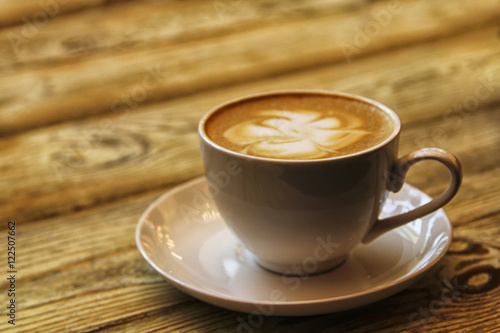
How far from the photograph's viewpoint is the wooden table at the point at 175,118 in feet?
2.19

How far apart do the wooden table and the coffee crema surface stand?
6.5 inches

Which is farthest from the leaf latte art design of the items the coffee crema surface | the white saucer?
the white saucer

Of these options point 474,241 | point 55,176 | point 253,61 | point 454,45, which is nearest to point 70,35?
point 253,61

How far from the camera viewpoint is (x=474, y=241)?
2.49ft

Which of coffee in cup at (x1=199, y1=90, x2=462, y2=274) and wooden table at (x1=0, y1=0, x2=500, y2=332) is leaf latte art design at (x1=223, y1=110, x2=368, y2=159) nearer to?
coffee in cup at (x1=199, y1=90, x2=462, y2=274)

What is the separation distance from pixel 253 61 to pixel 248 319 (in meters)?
0.84

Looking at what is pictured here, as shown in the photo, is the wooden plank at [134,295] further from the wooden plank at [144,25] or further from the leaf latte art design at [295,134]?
the wooden plank at [144,25]

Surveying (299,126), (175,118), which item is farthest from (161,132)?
(299,126)

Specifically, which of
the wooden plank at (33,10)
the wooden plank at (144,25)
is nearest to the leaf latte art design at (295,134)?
the wooden plank at (144,25)

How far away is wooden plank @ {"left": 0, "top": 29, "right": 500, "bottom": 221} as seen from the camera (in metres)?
0.94

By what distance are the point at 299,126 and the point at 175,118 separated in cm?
48

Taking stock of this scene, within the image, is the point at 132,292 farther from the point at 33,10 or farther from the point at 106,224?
the point at 33,10

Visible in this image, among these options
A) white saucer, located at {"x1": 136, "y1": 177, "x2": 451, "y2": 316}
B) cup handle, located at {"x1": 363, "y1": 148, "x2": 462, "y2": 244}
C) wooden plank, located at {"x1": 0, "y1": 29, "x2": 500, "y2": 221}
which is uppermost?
cup handle, located at {"x1": 363, "y1": 148, "x2": 462, "y2": 244}

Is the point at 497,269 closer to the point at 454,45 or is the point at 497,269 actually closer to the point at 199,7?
the point at 454,45
